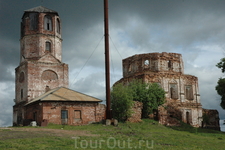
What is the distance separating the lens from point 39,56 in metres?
35.1

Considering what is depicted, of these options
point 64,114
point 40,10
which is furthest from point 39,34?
point 64,114

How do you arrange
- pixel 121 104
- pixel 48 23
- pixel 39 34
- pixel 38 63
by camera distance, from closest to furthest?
pixel 121 104 < pixel 38 63 < pixel 39 34 < pixel 48 23

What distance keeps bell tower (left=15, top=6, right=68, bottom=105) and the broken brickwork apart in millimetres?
11315

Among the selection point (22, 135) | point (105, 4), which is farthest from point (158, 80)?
point (22, 135)

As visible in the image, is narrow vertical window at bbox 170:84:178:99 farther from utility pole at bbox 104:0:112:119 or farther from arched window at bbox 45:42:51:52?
arched window at bbox 45:42:51:52

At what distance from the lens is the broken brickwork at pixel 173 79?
40.2 metres

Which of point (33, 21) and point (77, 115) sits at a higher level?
point (33, 21)

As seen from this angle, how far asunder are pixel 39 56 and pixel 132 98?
13.2 m

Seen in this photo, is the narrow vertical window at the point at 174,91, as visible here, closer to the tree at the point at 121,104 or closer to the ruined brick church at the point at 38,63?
the tree at the point at 121,104

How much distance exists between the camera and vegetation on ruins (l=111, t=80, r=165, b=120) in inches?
1087

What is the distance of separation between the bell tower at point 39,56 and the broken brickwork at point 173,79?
37.1 feet

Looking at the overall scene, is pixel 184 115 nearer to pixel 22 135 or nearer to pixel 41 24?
pixel 41 24

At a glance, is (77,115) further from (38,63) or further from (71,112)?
(38,63)

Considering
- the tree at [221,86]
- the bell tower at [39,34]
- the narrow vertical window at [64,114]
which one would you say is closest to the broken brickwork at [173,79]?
the tree at [221,86]
